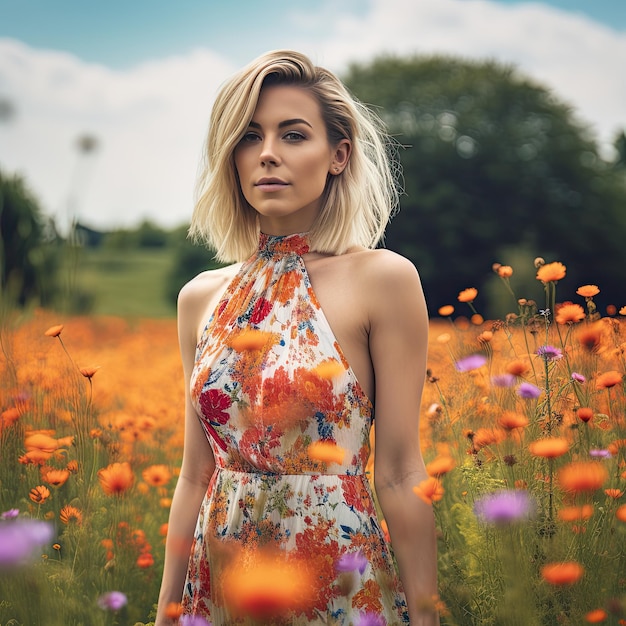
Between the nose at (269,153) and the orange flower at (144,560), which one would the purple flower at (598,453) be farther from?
the orange flower at (144,560)

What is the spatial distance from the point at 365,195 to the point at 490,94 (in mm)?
20541

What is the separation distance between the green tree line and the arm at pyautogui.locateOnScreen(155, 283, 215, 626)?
659 inches

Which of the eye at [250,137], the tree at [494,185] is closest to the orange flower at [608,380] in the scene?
the eye at [250,137]

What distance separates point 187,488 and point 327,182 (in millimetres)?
868

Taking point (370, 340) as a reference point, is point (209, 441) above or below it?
below

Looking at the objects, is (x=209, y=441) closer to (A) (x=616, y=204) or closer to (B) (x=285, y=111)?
(B) (x=285, y=111)

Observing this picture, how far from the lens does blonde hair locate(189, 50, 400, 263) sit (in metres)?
1.91

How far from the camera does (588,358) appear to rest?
6.30ft

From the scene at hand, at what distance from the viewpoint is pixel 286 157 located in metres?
1.84

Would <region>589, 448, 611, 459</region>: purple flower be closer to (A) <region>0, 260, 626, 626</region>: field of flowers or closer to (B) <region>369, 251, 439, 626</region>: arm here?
(A) <region>0, 260, 626, 626</region>: field of flowers

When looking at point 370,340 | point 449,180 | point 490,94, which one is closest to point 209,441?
point 370,340

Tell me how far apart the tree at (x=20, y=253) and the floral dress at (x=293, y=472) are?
537 millimetres

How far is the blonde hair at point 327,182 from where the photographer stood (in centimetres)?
191

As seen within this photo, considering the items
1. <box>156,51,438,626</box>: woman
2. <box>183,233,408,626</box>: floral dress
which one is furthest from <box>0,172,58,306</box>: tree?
<box>183,233,408,626</box>: floral dress
